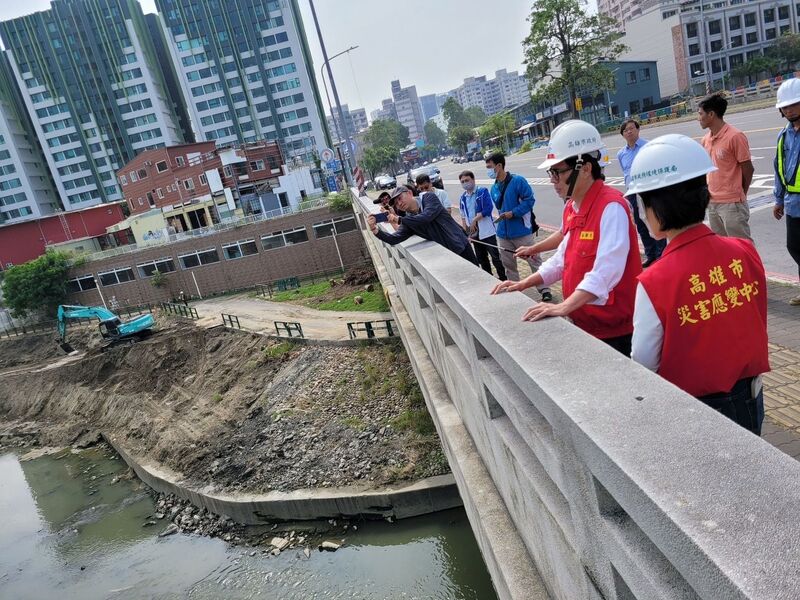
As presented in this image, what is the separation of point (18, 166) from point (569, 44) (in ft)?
205

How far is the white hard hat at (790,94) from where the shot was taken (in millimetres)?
4067

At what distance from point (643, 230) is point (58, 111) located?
7507cm

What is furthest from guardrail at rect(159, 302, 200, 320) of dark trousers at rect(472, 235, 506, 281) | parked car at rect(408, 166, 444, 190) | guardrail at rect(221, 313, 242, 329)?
dark trousers at rect(472, 235, 506, 281)

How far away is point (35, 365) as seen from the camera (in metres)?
31.0

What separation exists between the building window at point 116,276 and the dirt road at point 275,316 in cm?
605

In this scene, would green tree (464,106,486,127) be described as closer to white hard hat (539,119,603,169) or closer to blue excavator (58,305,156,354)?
blue excavator (58,305,156,354)

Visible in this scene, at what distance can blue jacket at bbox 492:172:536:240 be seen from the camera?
20.4ft

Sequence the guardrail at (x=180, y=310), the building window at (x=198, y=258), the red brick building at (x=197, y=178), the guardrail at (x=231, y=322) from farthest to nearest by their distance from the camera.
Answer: the red brick building at (x=197, y=178), the building window at (x=198, y=258), the guardrail at (x=180, y=310), the guardrail at (x=231, y=322)

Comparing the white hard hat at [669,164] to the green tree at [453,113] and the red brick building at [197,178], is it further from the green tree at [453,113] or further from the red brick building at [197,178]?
the green tree at [453,113]

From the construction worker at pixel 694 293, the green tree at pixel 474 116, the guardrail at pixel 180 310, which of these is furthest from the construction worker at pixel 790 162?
the green tree at pixel 474 116

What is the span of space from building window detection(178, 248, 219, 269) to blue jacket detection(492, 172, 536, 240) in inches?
1275

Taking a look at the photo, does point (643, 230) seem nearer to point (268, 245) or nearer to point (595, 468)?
point (595, 468)

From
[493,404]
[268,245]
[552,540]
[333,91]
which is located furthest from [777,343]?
[268,245]

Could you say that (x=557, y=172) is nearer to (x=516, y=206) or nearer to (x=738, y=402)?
(x=738, y=402)
